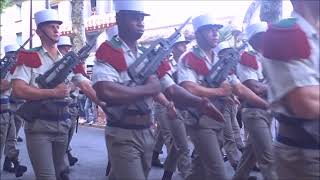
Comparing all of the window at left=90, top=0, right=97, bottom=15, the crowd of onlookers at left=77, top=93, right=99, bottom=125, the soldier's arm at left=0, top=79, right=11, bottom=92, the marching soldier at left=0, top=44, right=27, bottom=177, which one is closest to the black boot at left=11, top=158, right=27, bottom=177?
the marching soldier at left=0, top=44, right=27, bottom=177

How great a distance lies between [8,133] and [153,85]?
439 cm

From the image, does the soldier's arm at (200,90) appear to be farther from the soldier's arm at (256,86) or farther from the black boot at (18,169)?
the black boot at (18,169)

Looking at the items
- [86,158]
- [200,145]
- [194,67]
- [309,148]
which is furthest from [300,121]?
[86,158]

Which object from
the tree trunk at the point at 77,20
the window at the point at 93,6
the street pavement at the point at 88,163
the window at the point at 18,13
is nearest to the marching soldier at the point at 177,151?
the street pavement at the point at 88,163

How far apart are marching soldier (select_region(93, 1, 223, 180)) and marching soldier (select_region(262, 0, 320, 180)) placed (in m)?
1.35

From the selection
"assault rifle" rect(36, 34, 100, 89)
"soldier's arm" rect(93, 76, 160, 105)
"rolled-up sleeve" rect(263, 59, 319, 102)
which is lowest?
"assault rifle" rect(36, 34, 100, 89)

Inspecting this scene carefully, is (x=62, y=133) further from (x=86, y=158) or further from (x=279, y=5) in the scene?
(x=279, y=5)

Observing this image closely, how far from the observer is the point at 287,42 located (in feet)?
8.32

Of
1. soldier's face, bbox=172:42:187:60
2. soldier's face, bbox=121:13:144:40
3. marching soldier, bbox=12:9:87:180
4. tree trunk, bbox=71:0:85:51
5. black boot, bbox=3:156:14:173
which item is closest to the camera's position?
soldier's face, bbox=121:13:144:40

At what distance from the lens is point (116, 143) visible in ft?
12.9

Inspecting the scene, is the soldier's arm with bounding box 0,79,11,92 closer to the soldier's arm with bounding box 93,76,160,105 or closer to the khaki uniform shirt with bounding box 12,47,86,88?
the khaki uniform shirt with bounding box 12,47,86,88

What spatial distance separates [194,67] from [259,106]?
813 millimetres

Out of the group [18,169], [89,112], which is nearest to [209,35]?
[18,169]

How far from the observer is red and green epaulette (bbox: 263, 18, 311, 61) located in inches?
98.9
